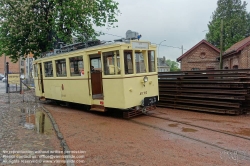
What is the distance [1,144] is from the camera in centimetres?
543

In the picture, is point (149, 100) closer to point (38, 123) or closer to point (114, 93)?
point (114, 93)

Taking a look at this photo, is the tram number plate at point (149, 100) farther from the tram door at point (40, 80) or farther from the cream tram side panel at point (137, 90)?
the tram door at point (40, 80)

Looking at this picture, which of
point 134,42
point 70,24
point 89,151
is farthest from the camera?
point 70,24

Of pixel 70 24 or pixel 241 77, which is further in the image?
pixel 70 24

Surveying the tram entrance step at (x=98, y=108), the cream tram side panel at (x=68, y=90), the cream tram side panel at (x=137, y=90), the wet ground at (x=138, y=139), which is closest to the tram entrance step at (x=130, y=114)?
the wet ground at (x=138, y=139)

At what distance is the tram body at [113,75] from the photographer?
26.0 feet

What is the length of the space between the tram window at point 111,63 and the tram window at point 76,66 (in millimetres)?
1494

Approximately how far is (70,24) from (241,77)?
1253 cm

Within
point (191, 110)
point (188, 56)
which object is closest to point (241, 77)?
point (191, 110)

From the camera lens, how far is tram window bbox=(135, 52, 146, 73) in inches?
329

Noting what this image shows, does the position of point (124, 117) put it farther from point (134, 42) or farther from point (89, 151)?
point (89, 151)

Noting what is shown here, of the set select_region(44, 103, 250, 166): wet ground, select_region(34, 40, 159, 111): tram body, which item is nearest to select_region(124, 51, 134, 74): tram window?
select_region(34, 40, 159, 111): tram body

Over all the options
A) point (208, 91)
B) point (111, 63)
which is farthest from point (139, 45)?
point (208, 91)

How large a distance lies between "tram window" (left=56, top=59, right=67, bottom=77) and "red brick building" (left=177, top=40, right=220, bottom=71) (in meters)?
19.5
